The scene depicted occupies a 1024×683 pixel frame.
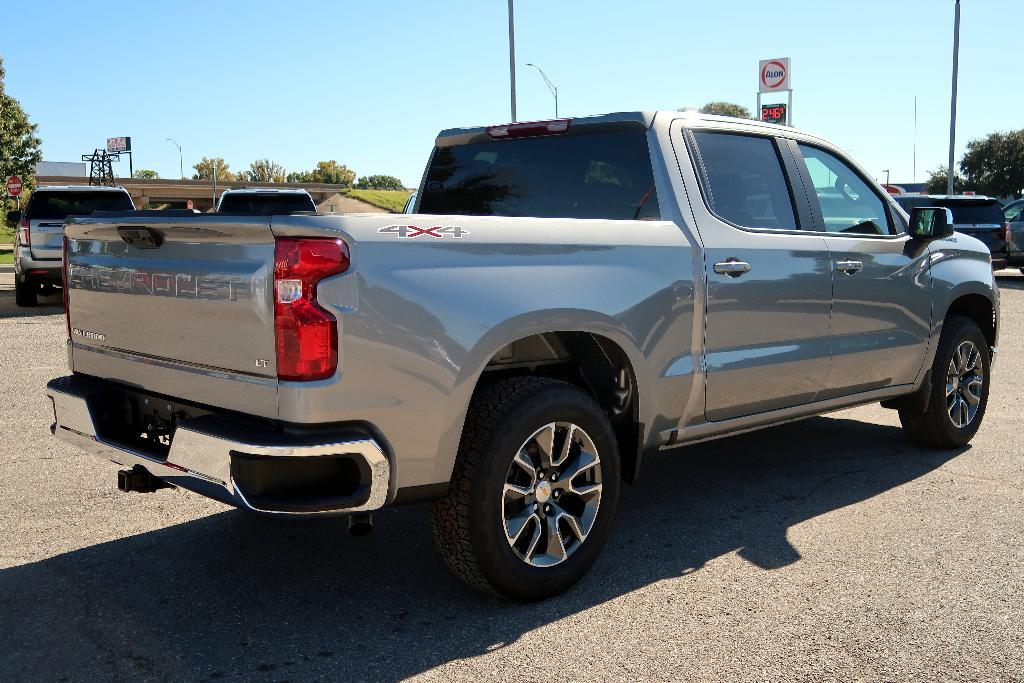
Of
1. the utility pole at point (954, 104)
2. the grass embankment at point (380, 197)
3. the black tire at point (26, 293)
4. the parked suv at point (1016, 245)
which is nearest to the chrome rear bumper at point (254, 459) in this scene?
the black tire at point (26, 293)

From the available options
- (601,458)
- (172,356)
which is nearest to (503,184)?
(601,458)

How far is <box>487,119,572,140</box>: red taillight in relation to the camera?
16.6 ft

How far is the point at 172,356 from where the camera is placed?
12.1 feet

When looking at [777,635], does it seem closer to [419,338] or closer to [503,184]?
[419,338]

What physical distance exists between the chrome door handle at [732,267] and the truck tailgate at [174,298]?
83.4 inches

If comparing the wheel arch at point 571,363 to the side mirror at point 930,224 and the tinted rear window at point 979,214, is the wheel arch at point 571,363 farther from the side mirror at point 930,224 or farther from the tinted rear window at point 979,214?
the tinted rear window at point 979,214

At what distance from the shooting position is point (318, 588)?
410 cm

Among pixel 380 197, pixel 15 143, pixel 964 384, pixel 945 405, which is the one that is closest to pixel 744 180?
pixel 945 405

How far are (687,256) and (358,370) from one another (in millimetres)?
1751

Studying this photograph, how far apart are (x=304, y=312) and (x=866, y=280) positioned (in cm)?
336

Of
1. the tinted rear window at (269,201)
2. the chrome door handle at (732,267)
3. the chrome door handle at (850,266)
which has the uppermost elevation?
the tinted rear window at (269,201)

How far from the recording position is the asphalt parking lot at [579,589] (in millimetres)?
3412

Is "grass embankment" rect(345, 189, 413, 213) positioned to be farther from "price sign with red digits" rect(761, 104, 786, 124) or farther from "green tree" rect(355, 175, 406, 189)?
"price sign with red digits" rect(761, 104, 786, 124)

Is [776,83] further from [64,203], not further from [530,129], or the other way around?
[530,129]
